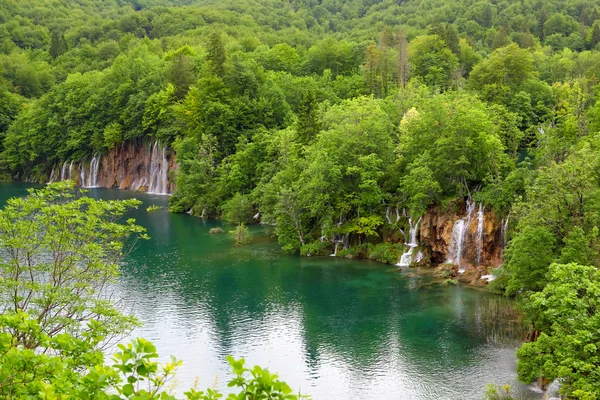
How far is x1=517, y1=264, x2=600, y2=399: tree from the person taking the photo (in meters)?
21.6

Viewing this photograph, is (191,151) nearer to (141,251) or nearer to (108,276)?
(141,251)

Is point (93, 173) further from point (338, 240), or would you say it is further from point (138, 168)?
point (338, 240)

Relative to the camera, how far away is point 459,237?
4778cm

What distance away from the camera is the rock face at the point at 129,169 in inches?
3575

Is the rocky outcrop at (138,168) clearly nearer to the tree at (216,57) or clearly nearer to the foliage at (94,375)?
the tree at (216,57)

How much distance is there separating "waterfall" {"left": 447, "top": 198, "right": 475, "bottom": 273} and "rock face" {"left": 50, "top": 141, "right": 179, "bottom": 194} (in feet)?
157

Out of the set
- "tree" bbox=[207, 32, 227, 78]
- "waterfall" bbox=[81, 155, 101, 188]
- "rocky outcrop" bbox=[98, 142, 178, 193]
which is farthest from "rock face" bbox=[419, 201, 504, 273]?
"waterfall" bbox=[81, 155, 101, 188]

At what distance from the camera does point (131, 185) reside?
95.9 m

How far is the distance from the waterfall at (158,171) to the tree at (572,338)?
7076cm

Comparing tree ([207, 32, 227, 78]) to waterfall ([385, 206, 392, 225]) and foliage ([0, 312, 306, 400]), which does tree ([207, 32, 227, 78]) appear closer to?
waterfall ([385, 206, 392, 225])

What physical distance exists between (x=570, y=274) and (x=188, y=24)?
5590 inches

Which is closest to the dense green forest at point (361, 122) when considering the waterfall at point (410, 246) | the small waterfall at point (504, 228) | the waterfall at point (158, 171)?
the small waterfall at point (504, 228)

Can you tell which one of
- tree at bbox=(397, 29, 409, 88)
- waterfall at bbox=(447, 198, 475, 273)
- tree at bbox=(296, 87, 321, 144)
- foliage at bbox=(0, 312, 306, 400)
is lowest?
foliage at bbox=(0, 312, 306, 400)

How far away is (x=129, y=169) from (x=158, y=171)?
771 cm
